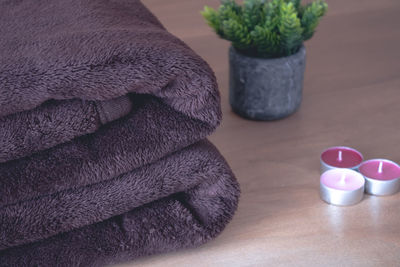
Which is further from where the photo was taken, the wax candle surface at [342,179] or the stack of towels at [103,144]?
the wax candle surface at [342,179]

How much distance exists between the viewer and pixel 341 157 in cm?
65

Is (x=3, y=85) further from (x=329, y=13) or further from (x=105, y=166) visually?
(x=329, y=13)

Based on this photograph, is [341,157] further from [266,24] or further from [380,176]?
[266,24]

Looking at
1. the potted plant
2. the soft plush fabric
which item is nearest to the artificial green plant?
the potted plant

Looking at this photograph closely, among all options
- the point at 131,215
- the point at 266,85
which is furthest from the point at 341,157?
the point at 131,215

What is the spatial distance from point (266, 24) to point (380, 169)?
0.21 meters

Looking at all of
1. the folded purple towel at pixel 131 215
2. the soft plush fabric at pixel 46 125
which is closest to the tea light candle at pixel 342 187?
the folded purple towel at pixel 131 215

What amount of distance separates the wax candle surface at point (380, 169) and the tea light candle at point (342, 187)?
22 mm

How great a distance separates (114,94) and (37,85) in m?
0.06

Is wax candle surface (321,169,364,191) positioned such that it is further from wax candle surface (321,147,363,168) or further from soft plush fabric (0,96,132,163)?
soft plush fabric (0,96,132,163)

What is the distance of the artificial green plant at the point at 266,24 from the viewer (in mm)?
658

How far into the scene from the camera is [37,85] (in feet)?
1.46

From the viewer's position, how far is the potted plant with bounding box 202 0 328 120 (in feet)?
2.19

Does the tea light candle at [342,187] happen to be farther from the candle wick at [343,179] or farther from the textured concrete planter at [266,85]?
the textured concrete planter at [266,85]
